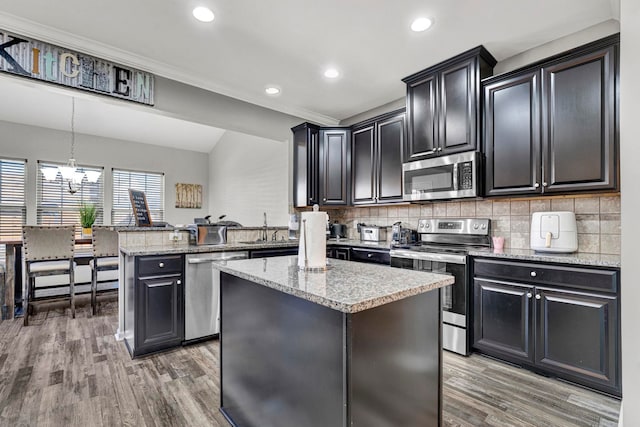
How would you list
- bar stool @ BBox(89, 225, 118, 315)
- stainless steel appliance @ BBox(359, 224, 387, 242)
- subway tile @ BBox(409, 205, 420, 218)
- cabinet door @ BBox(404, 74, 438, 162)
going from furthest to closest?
bar stool @ BBox(89, 225, 118, 315) → stainless steel appliance @ BBox(359, 224, 387, 242) → subway tile @ BBox(409, 205, 420, 218) → cabinet door @ BBox(404, 74, 438, 162)

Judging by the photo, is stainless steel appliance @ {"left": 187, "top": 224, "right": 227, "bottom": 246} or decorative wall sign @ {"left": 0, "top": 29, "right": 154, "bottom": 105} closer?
→ decorative wall sign @ {"left": 0, "top": 29, "right": 154, "bottom": 105}

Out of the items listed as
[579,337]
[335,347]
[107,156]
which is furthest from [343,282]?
[107,156]

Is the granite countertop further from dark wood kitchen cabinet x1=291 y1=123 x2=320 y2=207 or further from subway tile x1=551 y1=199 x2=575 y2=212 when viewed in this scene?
dark wood kitchen cabinet x1=291 y1=123 x2=320 y2=207

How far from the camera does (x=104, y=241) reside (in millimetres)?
4141

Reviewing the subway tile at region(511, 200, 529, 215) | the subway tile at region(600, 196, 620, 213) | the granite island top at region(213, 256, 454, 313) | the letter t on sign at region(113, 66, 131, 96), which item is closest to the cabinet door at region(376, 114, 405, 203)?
the subway tile at region(511, 200, 529, 215)

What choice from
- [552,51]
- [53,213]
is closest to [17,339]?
[53,213]

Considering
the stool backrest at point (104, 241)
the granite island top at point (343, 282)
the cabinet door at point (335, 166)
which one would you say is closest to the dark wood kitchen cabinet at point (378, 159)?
the cabinet door at point (335, 166)

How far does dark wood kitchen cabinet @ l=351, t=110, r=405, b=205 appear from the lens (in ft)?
11.7

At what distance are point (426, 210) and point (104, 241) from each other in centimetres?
412

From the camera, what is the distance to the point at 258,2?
2.12 m

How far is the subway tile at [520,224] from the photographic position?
2.79m

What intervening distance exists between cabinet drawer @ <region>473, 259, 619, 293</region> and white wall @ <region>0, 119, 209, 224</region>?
6055 mm

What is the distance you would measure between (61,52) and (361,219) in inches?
141

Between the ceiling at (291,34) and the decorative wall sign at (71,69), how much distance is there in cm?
12
